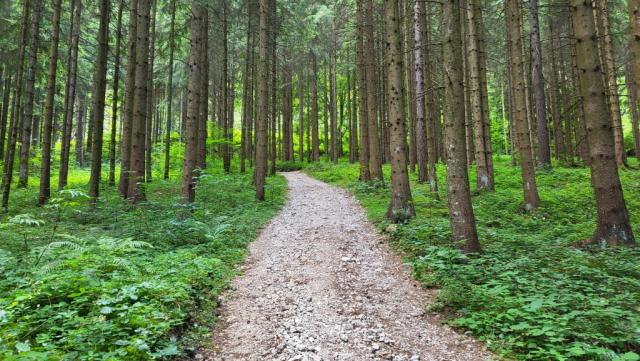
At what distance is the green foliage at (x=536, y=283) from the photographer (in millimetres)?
3512

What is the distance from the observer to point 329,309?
5113mm

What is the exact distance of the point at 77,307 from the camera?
13.5 ft

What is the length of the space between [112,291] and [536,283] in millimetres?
5586

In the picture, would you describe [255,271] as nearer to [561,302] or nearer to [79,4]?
[561,302]

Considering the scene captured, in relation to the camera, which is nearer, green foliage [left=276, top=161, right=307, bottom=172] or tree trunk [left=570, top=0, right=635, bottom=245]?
tree trunk [left=570, top=0, right=635, bottom=245]

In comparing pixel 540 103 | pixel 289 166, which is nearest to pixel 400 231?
pixel 540 103

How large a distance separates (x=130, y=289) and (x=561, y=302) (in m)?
5.25

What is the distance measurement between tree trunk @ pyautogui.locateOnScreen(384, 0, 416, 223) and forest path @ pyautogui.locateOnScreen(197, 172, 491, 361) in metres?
1.27

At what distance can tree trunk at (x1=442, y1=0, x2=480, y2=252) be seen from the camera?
6.35 metres

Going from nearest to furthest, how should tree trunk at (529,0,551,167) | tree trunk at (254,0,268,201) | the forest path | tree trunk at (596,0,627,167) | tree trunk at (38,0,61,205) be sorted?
the forest path → tree trunk at (38,0,61,205) → tree trunk at (254,0,268,201) → tree trunk at (596,0,627,167) → tree trunk at (529,0,551,167)

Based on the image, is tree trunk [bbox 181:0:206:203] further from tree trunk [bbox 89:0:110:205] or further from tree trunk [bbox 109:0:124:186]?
tree trunk [bbox 109:0:124:186]

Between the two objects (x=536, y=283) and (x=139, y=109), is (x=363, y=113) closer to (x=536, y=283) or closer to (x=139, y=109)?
(x=139, y=109)

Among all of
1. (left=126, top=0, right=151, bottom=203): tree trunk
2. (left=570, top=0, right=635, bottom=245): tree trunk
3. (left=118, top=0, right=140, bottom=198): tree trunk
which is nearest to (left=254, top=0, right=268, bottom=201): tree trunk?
(left=126, top=0, right=151, bottom=203): tree trunk

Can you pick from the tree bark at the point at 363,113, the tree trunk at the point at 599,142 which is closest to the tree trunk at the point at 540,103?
the tree bark at the point at 363,113
